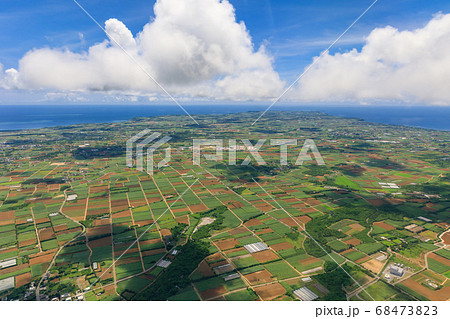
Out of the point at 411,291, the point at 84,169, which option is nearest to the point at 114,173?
the point at 84,169

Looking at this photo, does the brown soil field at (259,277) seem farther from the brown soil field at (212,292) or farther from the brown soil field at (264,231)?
the brown soil field at (264,231)

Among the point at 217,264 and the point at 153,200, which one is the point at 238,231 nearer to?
the point at 217,264

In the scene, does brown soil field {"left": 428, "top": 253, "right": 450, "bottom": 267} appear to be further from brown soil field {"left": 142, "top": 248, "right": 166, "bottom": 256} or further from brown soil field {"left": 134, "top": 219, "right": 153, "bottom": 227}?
brown soil field {"left": 134, "top": 219, "right": 153, "bottom": 227}

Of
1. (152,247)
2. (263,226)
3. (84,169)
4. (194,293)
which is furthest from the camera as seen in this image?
(84,169)

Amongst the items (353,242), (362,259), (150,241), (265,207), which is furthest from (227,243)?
(353,242)

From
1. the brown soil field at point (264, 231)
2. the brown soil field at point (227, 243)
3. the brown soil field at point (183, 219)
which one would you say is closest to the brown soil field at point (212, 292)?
the brown soil field at point (227, 243)

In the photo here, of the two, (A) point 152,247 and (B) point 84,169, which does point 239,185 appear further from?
(B) point 84,169
